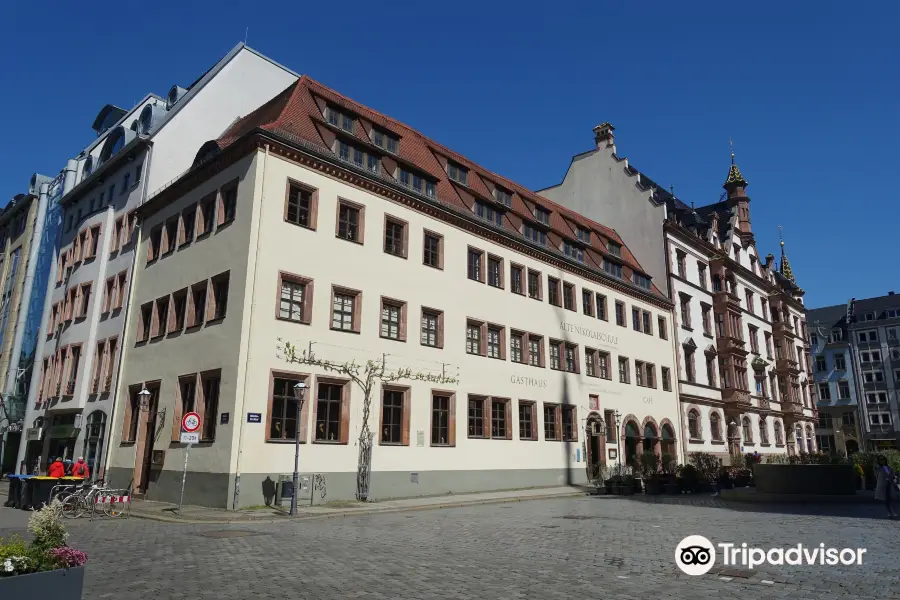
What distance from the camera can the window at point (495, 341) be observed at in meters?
30.6

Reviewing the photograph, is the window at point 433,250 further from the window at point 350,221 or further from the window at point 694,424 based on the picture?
the window at point 694,424

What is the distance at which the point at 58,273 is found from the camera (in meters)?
38.7

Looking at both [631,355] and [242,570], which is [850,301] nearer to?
[631,355]

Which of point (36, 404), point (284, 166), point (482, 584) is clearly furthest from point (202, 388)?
point (36, 404)

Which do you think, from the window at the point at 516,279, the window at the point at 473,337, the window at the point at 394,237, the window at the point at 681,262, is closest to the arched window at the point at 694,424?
the window at the point at 681,262

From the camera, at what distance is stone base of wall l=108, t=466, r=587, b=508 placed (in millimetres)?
20484

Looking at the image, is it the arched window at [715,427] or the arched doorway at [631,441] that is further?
the arched window at [715,427]

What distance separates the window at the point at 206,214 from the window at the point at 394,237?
6.91 meters

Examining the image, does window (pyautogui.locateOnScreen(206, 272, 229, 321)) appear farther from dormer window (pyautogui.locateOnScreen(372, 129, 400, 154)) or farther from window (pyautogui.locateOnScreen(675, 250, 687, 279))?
window (pyautogui.locateOnScreen(675, 250, 687, 279))

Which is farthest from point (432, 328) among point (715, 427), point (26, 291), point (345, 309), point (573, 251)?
point (26, 291)

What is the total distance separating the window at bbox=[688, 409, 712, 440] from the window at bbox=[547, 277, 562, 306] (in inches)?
635

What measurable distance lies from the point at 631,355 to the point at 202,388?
89.1 ft

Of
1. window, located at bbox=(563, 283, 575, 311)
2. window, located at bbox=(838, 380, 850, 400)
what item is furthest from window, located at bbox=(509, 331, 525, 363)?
window, located at bbox=(838, 380, 850, 400)

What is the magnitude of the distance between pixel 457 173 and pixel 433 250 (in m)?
6.70
